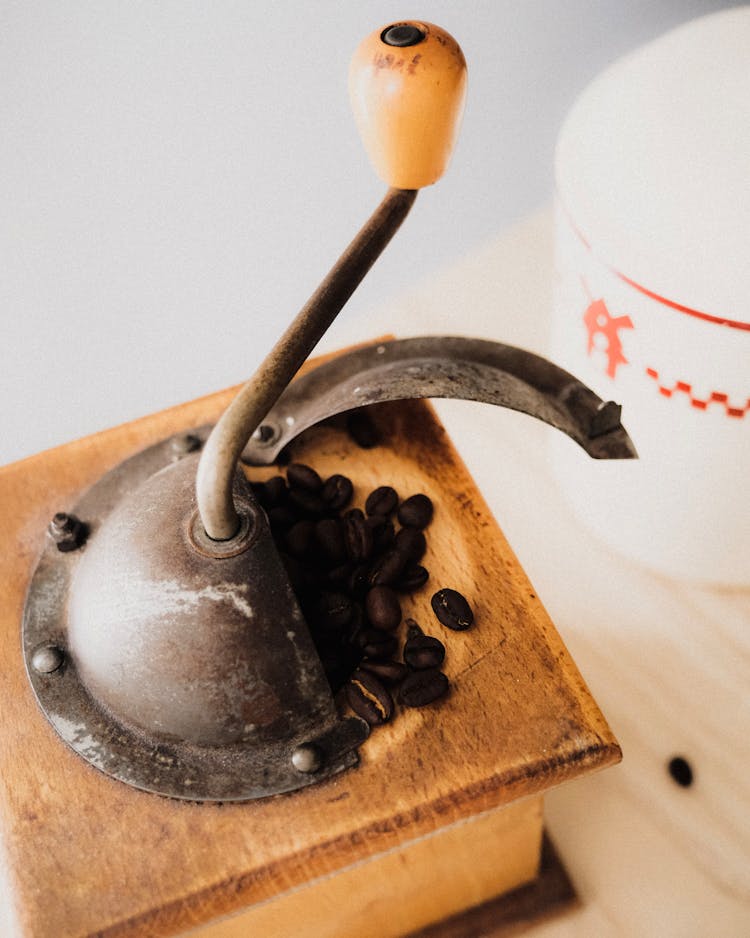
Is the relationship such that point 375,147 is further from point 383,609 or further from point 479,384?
point 383,609

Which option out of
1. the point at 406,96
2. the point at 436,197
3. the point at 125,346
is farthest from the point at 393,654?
the point at 436,197

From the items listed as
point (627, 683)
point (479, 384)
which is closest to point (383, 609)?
point (479, 384)

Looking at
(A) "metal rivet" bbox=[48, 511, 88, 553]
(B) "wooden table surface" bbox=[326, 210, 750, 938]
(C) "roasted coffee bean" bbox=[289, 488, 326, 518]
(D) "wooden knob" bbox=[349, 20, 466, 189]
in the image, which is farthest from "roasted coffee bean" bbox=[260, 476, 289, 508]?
(B) "wooden table surface" bbox=[326, 210, 750, 938]

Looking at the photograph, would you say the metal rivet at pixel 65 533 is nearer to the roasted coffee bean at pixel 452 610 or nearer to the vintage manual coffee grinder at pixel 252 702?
the vintage manual coffee grinder at pixel 252 702

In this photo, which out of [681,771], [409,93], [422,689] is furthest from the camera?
[681,771]

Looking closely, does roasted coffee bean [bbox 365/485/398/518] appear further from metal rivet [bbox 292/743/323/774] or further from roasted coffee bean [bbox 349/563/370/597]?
metal rivet [bbox 292/743/323/774]

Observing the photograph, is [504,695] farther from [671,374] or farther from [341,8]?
[341,8]

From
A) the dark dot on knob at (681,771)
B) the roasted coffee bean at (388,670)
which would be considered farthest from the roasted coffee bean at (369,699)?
the dark dot on knob at (681,771)
